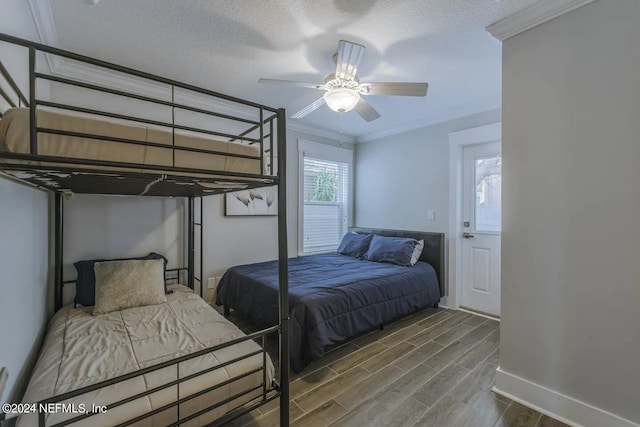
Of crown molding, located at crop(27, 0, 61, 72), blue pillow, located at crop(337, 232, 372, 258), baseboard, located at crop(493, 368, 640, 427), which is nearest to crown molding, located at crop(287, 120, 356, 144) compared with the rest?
blue pillow, located at crop(337, 232, 372, 258)

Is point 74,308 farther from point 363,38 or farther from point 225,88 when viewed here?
point 363,38

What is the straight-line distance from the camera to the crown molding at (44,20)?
1.66 meters

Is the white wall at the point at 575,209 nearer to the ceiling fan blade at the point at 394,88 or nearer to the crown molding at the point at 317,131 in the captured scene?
the ceiling fan blade at the point at 394,88

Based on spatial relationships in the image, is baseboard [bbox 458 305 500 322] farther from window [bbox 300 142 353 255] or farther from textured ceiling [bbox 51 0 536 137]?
textured ceiling [bbox 51 0 536 137]

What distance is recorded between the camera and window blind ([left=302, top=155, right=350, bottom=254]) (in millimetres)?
4191

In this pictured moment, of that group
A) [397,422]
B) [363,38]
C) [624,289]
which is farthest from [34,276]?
[624,289]

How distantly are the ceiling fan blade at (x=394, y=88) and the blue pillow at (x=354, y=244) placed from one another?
2318mm

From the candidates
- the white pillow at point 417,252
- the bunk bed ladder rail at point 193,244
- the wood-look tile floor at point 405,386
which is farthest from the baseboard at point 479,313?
the bunk bed ladder rail at point 193,244

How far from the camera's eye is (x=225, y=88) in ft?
9.36

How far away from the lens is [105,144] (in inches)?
36.8

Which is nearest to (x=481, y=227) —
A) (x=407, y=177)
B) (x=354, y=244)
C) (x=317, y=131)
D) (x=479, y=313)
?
(x=479, y=313)

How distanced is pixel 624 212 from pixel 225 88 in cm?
315

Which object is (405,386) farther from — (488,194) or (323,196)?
(323,196)

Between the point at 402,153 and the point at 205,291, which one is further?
the point at 402,153
